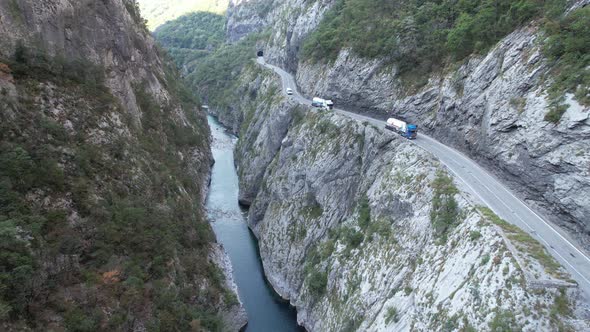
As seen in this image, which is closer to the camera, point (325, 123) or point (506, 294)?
point (506, 294)

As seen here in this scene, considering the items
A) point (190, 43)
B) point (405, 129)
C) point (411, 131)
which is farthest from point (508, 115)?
point (190, 43)

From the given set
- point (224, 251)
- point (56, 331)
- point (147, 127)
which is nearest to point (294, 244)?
point (224, 251)

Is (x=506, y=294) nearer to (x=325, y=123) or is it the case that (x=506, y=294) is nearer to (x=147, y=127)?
(x=325, y=123)

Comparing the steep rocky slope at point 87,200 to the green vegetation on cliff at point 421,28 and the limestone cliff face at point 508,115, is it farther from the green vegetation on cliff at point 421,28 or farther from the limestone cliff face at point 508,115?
the green vegetation on cliff at point 421,28

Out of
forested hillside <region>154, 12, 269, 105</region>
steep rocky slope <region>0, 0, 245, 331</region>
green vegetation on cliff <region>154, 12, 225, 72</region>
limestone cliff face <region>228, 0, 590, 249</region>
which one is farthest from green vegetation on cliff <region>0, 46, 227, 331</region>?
green vegetation on cliff <region>154, 12, 225, 72</region>

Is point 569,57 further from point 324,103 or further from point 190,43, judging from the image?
point 190,43

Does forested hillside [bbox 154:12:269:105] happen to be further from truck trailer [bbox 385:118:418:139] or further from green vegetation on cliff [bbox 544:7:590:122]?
green vegetation on cliff [bbox 544:7:590:122]
